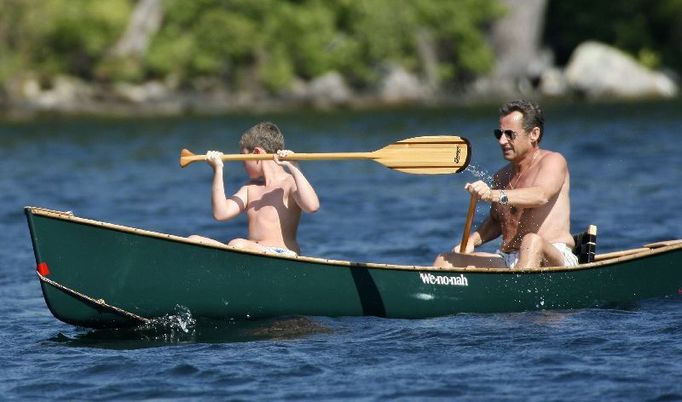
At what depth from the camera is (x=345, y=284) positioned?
29.7 feet

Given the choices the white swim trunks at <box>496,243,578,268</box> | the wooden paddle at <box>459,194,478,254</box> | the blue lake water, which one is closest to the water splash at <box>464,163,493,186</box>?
the wooden paddle at <box>459,194,478,254</box>

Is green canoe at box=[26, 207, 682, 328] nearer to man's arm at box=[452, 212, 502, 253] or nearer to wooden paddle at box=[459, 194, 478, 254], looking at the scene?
wooden paddle at box=[459, 194, 478, 254]

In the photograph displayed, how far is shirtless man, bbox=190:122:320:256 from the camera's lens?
9031 mm

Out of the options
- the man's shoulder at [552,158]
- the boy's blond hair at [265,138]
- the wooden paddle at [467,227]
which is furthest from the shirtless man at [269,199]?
the man's shoulder at [552,158]

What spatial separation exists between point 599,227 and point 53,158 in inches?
595

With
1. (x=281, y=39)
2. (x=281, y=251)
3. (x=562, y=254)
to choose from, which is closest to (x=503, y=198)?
(x=562, y=254)

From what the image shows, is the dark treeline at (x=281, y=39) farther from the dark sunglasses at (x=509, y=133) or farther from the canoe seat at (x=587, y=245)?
the dark sunglasses at (x=509, y=133)

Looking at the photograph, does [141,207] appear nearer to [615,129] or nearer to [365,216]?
[365,216]

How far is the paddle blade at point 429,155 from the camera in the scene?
30.8 ft

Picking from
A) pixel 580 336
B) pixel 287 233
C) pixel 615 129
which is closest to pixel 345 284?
pixel 287 233

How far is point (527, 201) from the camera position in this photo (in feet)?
30.1

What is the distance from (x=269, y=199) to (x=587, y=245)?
2.21m

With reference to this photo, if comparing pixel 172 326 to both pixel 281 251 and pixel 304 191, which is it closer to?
pixel 281 251

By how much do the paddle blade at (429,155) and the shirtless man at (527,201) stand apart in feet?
0.89
